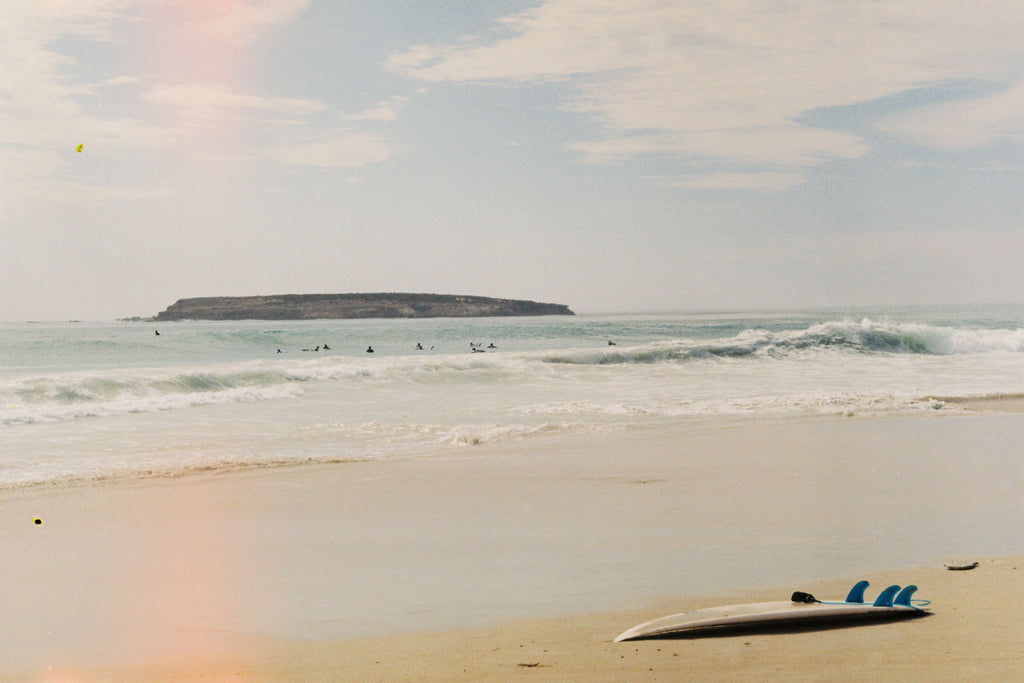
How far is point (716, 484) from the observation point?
6.50 metres

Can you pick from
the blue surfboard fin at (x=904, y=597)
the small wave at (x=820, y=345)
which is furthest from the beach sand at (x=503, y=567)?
the small wave at (x=820, y=345)

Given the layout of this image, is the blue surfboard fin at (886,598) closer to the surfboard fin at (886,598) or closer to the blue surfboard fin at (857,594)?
the surfboard fin at (886,598)

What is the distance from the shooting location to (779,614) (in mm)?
3209

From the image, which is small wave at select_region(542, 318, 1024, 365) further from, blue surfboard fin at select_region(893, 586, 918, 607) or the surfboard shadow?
the surfboard shadow

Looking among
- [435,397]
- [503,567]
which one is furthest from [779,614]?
[435,397]

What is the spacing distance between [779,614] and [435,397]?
11363 mm

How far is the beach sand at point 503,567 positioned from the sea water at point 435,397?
154 cm

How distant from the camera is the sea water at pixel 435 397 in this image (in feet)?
28.3

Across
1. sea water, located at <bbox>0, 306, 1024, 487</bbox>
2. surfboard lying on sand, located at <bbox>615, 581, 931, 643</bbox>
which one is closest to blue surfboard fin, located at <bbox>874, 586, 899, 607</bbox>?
surfboard lying on sand, located at <bbox>615, 581, 931, 643</bbox>

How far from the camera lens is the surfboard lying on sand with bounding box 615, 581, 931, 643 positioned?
3.14 m

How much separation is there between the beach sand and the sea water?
1.54 metres

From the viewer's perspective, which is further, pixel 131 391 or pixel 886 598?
pixel 131 391

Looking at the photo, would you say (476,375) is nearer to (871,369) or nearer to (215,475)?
(871,369)

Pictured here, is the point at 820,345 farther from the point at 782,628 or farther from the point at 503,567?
the point at 782,628
